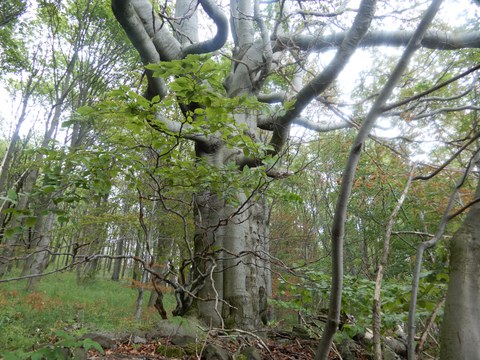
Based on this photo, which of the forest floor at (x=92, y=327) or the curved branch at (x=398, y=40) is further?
the curved branch at (x=398, y=40)

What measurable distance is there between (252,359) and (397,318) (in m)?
1.19

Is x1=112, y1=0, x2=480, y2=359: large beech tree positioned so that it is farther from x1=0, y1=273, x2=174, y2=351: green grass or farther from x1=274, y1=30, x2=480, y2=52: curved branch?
x1=0, y1=273, x2=174, y2=351: green grass

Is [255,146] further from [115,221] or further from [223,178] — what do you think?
[115,221]

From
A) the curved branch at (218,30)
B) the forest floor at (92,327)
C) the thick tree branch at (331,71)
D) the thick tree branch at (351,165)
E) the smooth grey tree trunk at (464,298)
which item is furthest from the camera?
the curved branch at (218,30)

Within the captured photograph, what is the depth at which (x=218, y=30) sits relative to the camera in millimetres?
3139

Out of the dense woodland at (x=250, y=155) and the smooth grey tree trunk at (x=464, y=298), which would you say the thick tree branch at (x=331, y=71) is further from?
the smooth grey tree trunk at (x=464, y=298)

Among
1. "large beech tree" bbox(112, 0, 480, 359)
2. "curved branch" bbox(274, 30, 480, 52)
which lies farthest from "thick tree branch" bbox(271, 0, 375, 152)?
"curved branch" bbox(274, 30, 480, 52)

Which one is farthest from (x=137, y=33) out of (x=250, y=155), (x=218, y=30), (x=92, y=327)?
(x=92, y=327)

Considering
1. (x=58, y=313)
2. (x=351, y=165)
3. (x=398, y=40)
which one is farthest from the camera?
(x=58, y=313)

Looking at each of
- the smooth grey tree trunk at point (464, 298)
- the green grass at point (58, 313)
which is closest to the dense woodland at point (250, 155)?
the smooth grey tree trunk at point (464, 298)

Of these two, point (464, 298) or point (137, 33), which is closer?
point (464, 298)

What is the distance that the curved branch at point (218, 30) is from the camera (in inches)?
116

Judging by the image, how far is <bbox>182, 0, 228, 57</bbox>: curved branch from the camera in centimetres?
296

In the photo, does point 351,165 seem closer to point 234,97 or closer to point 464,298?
point 464,298
